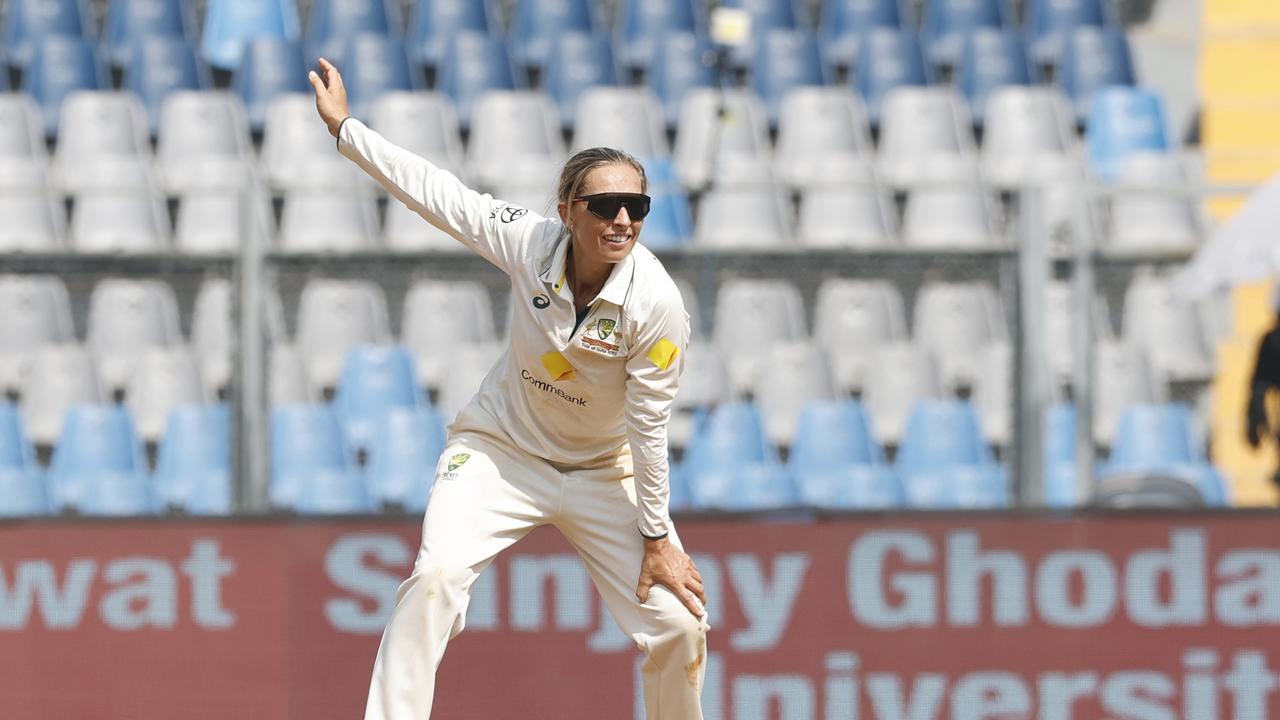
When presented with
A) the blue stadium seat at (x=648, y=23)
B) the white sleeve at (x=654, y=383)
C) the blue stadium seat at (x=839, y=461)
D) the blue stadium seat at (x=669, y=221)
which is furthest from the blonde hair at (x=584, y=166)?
the blue stadium seat at (x=648, y=23)

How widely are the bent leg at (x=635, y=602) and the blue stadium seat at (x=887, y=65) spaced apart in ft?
22.9

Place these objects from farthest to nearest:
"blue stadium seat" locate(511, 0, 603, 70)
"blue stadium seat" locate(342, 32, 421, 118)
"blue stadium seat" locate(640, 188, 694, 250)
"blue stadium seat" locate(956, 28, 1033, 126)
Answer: "blue stadium seat" locate(511, 0, 603, 70) < "blue stadium seat" locate(956, 28, 1033, 126) < "blue stadium seat" locate(342, 32, 421, 118) < "blue stadium seat" locate(640, 188, 694, 250)

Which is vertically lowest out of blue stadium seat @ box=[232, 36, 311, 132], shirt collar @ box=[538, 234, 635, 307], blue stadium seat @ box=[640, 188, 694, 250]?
shirt collar @ box=[538, 234, 635, 307]

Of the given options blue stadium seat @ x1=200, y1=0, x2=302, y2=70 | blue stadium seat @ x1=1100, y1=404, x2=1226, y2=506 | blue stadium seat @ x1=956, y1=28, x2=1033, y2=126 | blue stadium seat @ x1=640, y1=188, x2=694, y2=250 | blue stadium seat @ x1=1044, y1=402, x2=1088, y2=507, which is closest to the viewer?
blue stadium seat @ x1=1044, y1=402, x2=1088, y2=507

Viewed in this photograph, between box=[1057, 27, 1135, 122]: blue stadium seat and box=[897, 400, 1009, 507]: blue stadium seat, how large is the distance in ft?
13.0

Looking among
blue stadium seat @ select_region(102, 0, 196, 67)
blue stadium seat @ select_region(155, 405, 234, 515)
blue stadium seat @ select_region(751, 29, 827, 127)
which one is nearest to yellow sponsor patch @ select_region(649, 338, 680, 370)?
blue stadium seat @ select_region(155, 405, 234, 515)

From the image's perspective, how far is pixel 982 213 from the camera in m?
10.1

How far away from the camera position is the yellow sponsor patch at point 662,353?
4547 millimetres

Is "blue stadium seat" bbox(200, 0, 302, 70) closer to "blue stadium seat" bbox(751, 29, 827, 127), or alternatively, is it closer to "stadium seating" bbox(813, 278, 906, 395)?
"blue stadium seat" bbox(751, 29, 827, 127)

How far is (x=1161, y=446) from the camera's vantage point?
8562 mm

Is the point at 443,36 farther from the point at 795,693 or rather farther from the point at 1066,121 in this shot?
the point at 795,693

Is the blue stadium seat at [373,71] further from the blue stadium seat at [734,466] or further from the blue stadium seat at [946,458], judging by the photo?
the blue stadium seat at [946,458]

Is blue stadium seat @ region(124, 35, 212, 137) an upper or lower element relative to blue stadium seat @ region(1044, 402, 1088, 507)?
upper

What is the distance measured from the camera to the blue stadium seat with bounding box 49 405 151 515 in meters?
8.41
